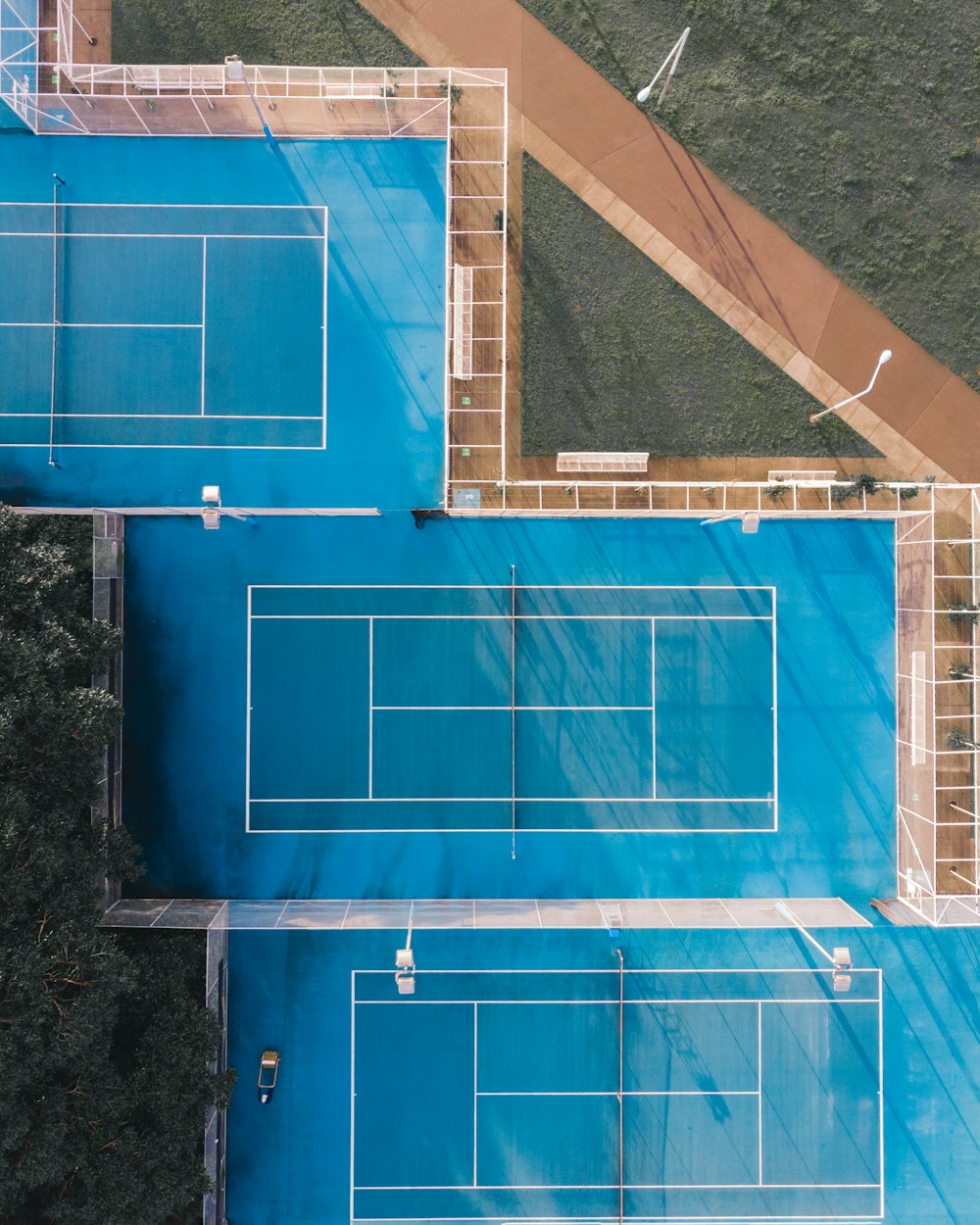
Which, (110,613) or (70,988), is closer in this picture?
(70,988)

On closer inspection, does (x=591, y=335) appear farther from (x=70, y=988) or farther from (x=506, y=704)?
(x=70, y=988)

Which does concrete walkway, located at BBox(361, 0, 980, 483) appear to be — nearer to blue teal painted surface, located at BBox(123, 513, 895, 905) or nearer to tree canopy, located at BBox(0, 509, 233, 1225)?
blue teal painted surface, located at BBox(123, 513, 895, 905)

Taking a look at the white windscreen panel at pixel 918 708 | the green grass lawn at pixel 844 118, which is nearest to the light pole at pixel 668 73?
the green grass lawn at pixel 844 118

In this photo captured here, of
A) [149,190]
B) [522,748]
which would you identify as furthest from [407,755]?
[149,190]

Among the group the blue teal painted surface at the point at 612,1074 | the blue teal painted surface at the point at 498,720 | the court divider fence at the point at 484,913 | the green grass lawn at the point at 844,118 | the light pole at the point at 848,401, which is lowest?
the blue teal painted surface at the point at 612,1074

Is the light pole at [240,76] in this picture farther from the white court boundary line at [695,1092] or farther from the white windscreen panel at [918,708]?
the white court boundary line at [695,1092]

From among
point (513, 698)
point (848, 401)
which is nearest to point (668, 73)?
point (848, 401)

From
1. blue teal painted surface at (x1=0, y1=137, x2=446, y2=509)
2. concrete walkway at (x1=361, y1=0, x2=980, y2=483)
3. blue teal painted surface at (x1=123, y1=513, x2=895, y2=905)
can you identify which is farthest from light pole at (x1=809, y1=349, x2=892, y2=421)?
blue teal painted surface at (x1=0, y1=137, x2=446, y2=509)
